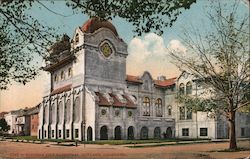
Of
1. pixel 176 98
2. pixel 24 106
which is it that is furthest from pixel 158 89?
pixel 24 106

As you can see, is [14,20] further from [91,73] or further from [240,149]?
[240,149]

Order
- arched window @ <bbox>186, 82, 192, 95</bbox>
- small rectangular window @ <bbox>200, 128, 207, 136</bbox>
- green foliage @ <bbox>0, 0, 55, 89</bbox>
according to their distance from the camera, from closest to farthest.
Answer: green foliage @ <bbox>0, 0, 55, 89</bbox> → small rectangular window @ <bbox>200, 128, 207, 136</bbox> → arched window @ <bbox>186, 82, 192, 95</bbox>

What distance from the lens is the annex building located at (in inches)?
184

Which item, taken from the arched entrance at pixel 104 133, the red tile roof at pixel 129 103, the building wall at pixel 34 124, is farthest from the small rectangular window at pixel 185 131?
the building wall at pixel 34 124

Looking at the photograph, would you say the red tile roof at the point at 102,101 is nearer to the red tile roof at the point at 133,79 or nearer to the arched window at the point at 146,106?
the red tile roof at the point at 133,79

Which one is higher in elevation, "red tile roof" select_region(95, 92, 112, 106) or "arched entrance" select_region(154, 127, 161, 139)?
"red tile roof" select_region(95, 92, 112, 106)

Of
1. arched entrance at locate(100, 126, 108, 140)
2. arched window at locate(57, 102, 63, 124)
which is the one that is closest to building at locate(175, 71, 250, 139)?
arched entrance at locate(100, 126, 108, 140)

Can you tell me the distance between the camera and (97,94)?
4.84 metres

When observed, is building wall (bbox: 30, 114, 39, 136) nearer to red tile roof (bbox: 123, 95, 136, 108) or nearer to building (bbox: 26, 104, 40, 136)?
building (bbox: 26, 104, 40, 136)

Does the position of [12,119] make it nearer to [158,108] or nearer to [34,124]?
[34,124]

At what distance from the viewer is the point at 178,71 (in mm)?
5750

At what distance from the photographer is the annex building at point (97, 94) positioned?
4676mm

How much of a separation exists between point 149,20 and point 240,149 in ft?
8.69

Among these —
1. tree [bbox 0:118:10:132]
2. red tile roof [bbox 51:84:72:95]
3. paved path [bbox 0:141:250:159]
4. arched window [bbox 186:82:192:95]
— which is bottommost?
paved path [bbox 0:141:250:159]
